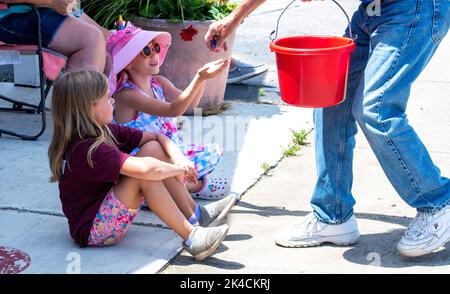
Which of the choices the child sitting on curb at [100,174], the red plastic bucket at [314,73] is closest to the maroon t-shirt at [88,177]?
the child sitting on curb at [100,174]

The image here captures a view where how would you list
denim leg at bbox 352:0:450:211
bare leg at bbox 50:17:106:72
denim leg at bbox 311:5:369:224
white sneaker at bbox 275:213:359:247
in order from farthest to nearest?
1. bare leg at bbox 50:17:106:72
2. white sneaker at bbox 275:213:359:247
3. denim leg at bbox 311:5:369:224
4. denim leg at bbox 352:0:450:211

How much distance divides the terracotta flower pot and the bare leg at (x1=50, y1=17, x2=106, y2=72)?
0.79 meters

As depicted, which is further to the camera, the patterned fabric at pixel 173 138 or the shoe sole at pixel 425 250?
the patterned fabric at pixel 173 138

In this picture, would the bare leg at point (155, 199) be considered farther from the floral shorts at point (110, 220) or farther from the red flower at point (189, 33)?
the red flower at point (189, 33)

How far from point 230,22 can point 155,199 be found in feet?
2.76

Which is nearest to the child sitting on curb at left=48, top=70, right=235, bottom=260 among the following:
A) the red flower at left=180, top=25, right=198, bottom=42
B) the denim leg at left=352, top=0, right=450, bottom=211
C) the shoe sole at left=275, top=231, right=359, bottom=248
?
the shoe sole at left=275, top=231, right=359, bottom=248

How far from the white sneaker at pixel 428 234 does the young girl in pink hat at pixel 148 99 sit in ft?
3.84

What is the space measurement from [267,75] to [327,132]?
3.24 m

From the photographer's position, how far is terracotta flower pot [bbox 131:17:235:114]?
5789 millimetres

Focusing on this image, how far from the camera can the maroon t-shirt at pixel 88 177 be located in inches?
143

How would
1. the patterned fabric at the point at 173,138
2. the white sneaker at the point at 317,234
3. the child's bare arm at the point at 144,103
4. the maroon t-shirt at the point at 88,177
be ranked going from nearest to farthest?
the maroon t-shirt at the point at 88,177 → the white sneaker at the point at 317,234 → the child's bare arm at the point at 144,103 → the patterned fabric at the point at 173,138

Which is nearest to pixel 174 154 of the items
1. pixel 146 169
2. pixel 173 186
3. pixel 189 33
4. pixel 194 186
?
pixel 173 186

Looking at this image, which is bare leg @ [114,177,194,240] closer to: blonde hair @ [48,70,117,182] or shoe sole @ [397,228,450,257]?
blonde hair @ [48,70,117,182]

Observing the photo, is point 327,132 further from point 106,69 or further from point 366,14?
point 106,69
